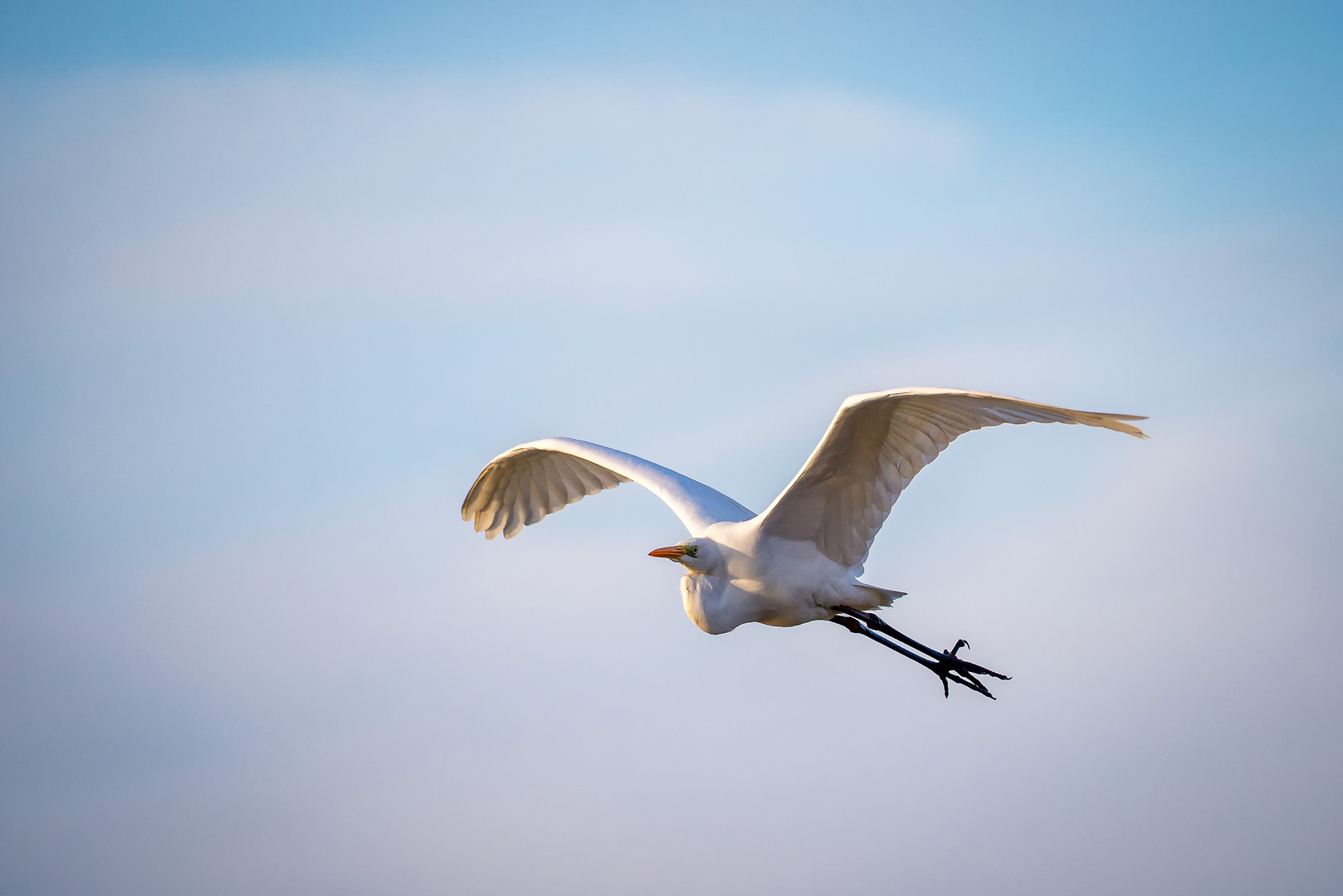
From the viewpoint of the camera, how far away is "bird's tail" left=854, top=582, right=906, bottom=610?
11.9 m

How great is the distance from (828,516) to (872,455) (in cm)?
89

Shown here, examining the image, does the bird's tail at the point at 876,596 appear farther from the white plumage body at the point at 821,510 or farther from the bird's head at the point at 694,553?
the bird's head at the point at 694,553

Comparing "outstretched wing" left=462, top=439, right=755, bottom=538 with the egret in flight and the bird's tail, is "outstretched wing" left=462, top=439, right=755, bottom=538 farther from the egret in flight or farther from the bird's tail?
the bird's tail

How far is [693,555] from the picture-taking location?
11898 millimetres

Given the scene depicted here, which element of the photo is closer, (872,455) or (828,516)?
(872,455)

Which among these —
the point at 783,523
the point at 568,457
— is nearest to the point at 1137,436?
the point at 783,523

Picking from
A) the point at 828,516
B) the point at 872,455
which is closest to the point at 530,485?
the point at 828,516

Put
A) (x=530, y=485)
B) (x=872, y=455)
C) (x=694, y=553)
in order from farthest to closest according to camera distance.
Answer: (x=530, y=485), (x=694, y=553), (x=872, y=455)

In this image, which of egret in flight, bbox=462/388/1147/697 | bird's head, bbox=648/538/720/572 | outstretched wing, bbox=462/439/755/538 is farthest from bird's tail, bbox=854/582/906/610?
outstretched wing, bbox=462/439/755/538

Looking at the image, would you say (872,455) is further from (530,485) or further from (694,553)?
(530,485)

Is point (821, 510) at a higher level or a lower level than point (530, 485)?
lower

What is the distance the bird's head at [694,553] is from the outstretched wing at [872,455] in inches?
24.3

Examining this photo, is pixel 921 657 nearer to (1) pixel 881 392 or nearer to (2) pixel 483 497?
(1) pixel 881 392

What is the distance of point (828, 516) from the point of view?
11.7 meters
